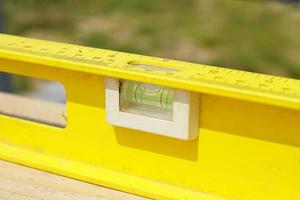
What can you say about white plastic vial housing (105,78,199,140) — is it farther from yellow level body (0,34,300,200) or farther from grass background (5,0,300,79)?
grass background (5,0,300,79)

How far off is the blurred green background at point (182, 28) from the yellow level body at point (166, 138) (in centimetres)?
224

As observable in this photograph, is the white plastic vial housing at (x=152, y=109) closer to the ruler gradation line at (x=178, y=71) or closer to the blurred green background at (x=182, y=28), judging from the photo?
the ruler gradation line at (x=178, y=71)

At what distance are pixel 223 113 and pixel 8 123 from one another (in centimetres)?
37

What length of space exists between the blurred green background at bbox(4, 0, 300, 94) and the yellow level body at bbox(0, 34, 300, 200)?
2.24m

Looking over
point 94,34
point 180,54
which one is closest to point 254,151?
point 180,54

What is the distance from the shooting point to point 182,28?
3680mm

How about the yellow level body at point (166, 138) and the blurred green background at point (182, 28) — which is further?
the blurred green background at point (182, 28)

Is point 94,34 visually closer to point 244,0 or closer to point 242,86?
point 244,0

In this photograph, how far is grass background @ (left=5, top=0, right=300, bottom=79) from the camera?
10.8 feet

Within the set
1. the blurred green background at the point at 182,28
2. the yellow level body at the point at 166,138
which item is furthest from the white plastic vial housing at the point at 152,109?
the blurred green background at the point at 182,28

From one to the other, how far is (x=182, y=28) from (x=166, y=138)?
9.30 ft

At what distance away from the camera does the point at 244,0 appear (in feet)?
12.4

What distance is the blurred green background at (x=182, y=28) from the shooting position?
3307 millimetres

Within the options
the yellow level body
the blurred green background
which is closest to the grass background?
the blurred green background
